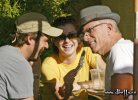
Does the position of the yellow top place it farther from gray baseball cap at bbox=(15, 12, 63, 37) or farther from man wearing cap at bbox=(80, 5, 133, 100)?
man wearing cap at bbox=(80, 5, 133, 100)

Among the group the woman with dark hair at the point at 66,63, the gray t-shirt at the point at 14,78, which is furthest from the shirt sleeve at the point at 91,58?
the gray t-shirt at the point at 14,78

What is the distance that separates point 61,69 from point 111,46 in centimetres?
149

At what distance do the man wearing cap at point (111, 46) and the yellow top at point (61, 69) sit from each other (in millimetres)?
1034

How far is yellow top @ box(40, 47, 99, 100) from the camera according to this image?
425cm

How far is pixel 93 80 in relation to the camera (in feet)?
13.1

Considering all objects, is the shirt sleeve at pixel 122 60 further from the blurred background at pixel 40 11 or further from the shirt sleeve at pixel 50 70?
the blurred background at pixel 40 11

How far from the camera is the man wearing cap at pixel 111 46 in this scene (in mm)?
2531

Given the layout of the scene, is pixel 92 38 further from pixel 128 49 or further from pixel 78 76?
pixel 78 76

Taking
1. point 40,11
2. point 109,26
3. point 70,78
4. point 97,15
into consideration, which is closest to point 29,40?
point 97,15

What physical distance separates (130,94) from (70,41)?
71.9 inches

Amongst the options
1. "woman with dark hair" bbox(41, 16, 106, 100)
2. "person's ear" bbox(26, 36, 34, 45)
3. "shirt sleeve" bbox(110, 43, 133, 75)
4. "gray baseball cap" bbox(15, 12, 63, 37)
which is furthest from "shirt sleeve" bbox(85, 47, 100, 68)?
"shirt sleeve" bbox(110, 43, 133, 75)

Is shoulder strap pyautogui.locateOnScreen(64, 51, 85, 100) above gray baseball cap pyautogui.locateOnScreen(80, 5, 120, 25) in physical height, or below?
below

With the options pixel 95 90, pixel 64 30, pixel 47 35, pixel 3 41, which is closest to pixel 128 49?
pixel 47 35

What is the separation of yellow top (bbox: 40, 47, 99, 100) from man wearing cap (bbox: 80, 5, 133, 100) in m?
1.03
